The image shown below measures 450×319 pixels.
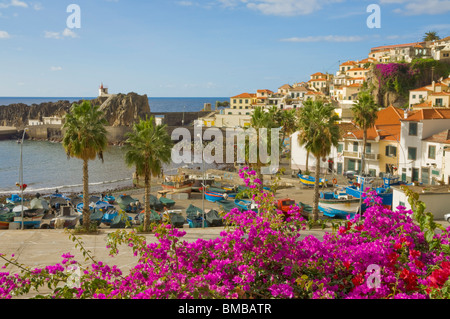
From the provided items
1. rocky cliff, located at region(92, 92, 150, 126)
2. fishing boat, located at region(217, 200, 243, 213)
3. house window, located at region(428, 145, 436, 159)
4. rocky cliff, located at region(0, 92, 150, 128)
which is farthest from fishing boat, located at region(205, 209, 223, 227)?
rocky cliff, located at region(92, 92, 150, 126)

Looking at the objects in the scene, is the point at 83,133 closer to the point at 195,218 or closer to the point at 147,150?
the point at 147,150

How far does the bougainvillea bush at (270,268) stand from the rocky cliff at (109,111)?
115 metres

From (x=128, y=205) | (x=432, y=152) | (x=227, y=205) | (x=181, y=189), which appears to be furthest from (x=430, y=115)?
(x=128, y=205)

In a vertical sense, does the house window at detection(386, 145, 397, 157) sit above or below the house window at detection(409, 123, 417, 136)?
below

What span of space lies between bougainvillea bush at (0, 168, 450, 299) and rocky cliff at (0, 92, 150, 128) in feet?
376

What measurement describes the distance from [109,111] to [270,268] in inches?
5374

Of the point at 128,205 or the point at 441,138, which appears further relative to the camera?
the point at 441,138

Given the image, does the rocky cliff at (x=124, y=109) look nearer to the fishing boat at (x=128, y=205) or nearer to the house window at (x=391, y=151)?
the fishing boat at (x=128, y=205)

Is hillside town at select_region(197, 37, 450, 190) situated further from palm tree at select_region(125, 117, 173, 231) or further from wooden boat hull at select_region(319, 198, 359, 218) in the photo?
palm tree at select_region(125, 117, 173, 231)

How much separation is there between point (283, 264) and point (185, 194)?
125ft

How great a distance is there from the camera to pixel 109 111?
137 metres

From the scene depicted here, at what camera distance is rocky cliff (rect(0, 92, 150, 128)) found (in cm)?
13538

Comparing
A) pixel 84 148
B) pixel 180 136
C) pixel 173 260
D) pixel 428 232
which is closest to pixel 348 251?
pixel 428 232
